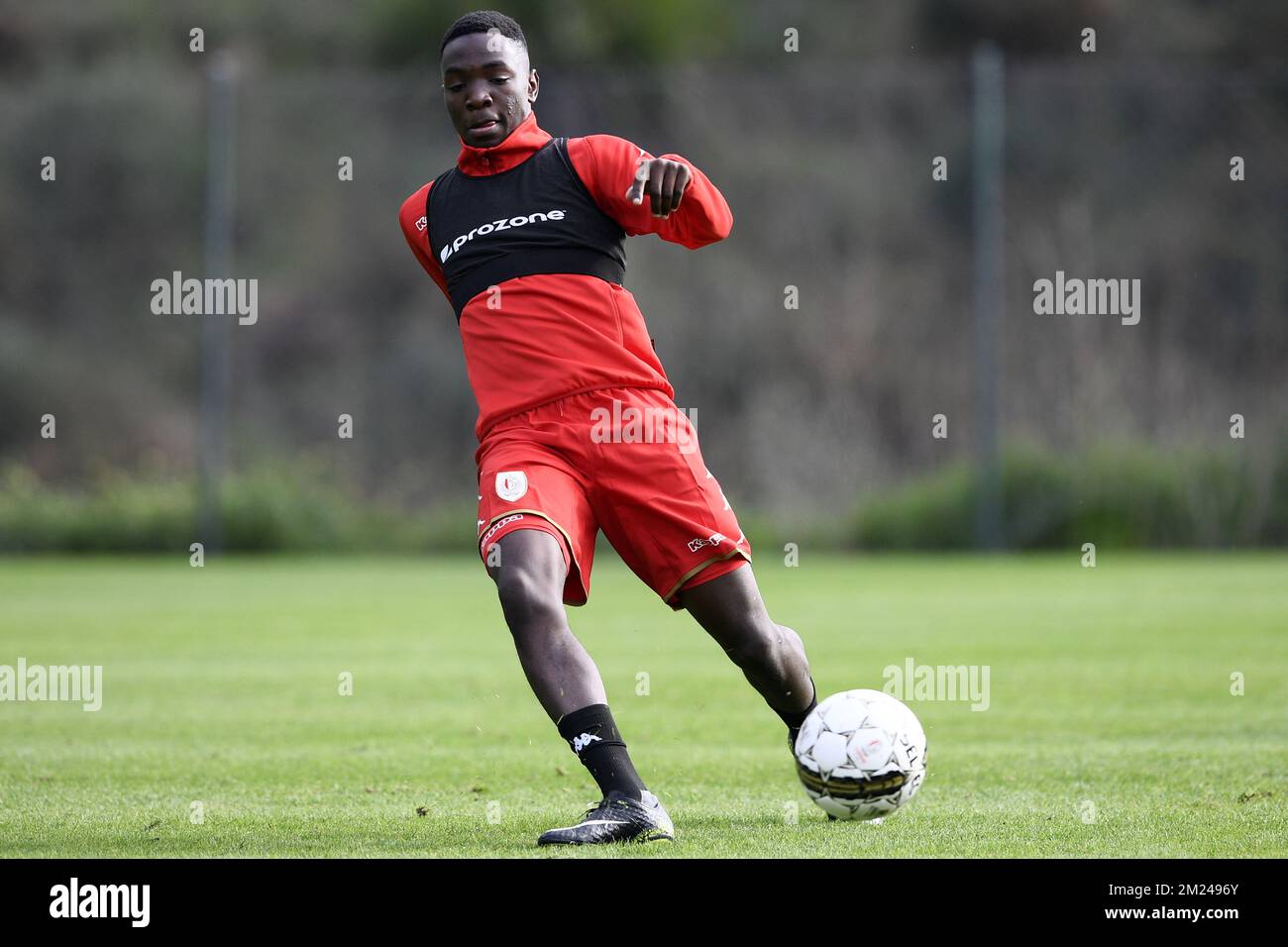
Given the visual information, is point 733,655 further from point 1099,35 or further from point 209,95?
point 1099,35

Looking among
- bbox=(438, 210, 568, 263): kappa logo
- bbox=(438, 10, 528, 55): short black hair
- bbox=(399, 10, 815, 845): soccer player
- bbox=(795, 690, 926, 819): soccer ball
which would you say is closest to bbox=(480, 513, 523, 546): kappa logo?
bbox=(399, 10, 815, 845): soccer player

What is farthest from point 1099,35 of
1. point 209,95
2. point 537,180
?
point 537,180

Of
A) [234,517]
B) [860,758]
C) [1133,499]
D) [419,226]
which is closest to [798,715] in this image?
[860,758]

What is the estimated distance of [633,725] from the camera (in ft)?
25.1

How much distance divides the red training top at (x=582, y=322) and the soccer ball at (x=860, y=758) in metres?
1.09

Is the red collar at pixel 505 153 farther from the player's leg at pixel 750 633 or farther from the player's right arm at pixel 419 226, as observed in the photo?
the player's leg at pixel 750 633

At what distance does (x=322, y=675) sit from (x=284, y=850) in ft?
15.5

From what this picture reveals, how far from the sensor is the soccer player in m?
4.93

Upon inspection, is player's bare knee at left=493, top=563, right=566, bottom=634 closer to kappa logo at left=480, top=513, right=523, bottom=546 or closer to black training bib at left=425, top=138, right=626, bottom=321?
kappa logo at left=480, top=513, right=523, bottom=546

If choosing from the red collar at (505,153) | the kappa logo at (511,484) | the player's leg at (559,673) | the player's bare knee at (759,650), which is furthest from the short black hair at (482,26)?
the player's bare knee at (759,650)

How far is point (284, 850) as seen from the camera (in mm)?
4789

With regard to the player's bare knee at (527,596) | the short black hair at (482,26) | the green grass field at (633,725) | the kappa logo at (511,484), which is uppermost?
the short black hair at (482,26)

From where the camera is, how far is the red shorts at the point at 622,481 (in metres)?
5.11

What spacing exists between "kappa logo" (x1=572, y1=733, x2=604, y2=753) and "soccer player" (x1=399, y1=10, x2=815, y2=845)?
0.01 m
